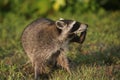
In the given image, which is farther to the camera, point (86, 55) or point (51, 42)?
point (86, 55)

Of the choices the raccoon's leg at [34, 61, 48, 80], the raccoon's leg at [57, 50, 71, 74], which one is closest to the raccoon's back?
the raccoon's leg at [34, 61, 48, 80]

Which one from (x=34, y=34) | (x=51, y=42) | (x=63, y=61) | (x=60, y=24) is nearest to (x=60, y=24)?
(x=60, y=24)

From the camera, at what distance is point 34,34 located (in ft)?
26.5

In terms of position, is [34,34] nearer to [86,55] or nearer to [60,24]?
[60,24]

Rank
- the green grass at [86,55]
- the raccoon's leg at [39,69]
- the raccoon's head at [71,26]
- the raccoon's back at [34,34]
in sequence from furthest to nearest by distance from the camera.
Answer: the raccoon's back at [34,34] < the raccoon's leg at [39,69] < the raccoon's head at [71,26] < the green grass at [86,55]

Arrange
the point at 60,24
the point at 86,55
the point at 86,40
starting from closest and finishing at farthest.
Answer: the point at 60,24
the point at 86,55
the point at 86,40

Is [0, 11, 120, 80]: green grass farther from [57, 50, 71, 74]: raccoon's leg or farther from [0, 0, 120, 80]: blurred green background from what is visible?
[57, 50, 71, 74]: raccoon's leg

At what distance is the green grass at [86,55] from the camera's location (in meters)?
7.59

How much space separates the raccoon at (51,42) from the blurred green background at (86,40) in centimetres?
25

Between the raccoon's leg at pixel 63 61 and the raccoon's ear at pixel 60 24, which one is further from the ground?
the raccoon's ear at pixel 60 24

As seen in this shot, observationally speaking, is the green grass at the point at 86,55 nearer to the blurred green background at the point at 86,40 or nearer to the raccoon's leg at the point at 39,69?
the blurred green background at the point at 86,40

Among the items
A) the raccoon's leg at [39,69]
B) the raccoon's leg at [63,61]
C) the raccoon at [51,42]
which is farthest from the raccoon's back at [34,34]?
the raccoon's leg at [63,61]

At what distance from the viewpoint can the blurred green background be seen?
305 inches

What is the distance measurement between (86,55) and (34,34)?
1359mm
